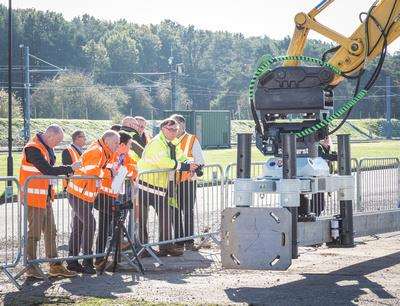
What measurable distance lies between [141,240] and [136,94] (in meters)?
108

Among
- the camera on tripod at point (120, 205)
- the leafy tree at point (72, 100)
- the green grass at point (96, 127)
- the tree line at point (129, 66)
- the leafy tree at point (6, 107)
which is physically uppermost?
the tree line at point (129, 66)

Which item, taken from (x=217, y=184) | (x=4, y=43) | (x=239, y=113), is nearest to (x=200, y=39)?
(x=239, y=113)

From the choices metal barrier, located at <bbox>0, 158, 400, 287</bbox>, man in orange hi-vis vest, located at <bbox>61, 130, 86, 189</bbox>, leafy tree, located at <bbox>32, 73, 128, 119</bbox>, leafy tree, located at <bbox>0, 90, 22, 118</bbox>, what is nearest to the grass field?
metal barrier, located at <bbox>0, 158, 400, 287</bbox>

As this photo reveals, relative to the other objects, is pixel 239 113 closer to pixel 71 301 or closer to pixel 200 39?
pixel 200 39

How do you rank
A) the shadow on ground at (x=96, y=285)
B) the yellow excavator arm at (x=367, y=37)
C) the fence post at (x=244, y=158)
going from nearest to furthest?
the shadow on ground at (x=96, y=285)
the fence post at (x=244, y=158)
the yellow excavator arm at (x=367, y=37)

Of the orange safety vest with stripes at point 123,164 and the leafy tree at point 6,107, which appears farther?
the leafy tree at point 6,107

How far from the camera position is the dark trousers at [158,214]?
12.9 m

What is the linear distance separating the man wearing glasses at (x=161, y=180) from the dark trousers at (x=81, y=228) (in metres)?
1.27

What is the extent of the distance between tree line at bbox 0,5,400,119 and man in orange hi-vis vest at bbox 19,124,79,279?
241ft

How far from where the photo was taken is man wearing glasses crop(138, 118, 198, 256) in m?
13.0

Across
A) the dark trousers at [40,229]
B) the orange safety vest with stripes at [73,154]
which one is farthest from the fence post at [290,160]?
the orange safety vest with stripes at [73,154]

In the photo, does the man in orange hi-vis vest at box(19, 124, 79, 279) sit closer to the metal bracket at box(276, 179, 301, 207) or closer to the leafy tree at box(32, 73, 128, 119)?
the metal bracket at box(276, 179, 301, 207)

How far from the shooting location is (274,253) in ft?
32.5

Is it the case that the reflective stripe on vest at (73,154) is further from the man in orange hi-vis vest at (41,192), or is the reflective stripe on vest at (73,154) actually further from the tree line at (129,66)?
the tree line at (129,66)
